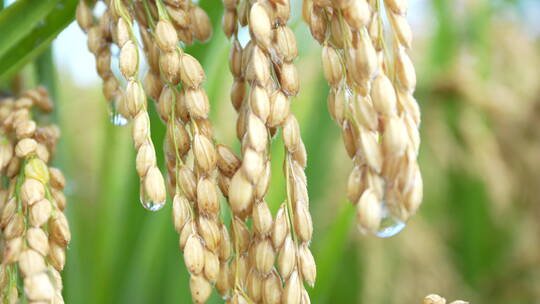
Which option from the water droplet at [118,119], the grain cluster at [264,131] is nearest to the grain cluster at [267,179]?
the grain cluster at [264,131]

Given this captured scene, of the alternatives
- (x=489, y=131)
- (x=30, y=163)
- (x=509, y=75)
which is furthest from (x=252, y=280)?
(x=509, y=75)

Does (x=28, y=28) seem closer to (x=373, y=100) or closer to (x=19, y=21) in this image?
(x=19, y=21)

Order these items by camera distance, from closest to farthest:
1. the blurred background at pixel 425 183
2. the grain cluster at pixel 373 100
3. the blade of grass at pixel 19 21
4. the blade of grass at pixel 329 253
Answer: the grain cluster at pixel 373 100
the blade of grass at pixel 19 21
the blade of grass at pixel 329 253
the blurred background at pixel 425 183

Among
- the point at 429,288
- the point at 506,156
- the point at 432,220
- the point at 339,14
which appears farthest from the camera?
the point at 506,156

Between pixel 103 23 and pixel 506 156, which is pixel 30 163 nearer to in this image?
pixel 103 23

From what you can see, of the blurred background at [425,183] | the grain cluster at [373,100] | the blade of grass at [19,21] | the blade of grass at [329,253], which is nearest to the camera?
the grain cluster at [373,100]

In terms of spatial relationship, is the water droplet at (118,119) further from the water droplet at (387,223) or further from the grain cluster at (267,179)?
the water droplet at (387,223)

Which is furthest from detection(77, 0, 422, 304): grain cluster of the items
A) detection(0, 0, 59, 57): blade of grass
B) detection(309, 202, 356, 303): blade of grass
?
detection(309, 202, 356, 303): blade of grass
